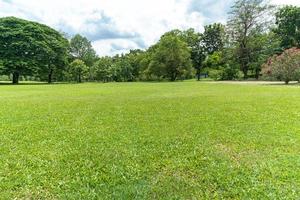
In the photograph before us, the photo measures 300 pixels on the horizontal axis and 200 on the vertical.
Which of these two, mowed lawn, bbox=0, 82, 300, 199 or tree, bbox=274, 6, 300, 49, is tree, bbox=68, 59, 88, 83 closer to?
tree, bbox=274, 6, 300, 49

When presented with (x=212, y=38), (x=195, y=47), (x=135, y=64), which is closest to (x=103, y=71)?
(x=135, y=64)

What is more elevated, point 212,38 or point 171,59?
point 212,38

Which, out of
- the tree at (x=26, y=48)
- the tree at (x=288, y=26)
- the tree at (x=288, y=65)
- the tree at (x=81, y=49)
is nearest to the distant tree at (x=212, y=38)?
the tree at (x=288, y=26)

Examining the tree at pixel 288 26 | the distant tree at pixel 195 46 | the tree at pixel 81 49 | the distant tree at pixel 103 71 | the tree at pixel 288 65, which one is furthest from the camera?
the tree at pixel 81 49

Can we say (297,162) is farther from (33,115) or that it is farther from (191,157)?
(33,115)

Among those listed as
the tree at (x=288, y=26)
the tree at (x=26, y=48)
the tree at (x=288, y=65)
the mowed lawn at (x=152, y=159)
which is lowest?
the mowed lawn at (x=152, y=159)

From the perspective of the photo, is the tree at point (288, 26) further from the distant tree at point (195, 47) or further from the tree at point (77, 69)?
the tree at point (77, 69)

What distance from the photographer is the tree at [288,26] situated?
5338 cm

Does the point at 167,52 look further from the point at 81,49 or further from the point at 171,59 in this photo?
the point at 81,49

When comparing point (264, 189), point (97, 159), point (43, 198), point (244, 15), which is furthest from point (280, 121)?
point (244, 15)

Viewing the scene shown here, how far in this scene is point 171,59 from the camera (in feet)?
183

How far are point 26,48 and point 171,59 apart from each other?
1014 inches

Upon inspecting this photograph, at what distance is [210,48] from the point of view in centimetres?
7281

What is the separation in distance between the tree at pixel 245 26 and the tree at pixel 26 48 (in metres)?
32.4
